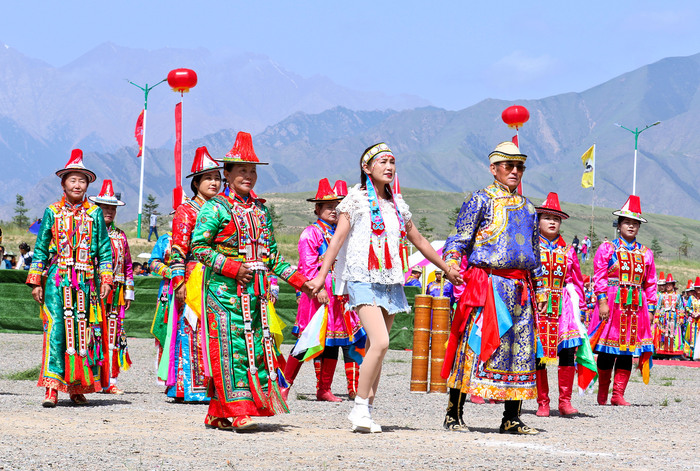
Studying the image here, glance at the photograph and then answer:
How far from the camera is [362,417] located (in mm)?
7184

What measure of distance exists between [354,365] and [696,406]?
3.96 m

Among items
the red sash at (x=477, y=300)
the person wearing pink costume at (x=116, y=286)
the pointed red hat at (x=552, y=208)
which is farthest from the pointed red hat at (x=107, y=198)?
the red sash at (x=477, y=300)

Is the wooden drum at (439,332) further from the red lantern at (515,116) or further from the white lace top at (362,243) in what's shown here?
the white lace top at (362,243)

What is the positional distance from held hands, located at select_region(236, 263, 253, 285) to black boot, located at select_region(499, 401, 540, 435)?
2.18 m

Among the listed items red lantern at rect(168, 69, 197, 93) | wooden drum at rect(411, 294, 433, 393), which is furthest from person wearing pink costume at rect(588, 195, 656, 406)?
red lantern at rect(168, 69, 197, 93)

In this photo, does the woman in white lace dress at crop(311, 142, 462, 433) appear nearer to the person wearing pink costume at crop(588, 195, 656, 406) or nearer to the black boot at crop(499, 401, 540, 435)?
the black boot at crop(499, 401, 540, 435)

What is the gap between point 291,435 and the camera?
275 inches

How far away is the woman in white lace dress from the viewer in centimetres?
722

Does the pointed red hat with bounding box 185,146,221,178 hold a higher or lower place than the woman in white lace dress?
higher

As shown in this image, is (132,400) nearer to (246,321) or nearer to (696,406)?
(246,321)

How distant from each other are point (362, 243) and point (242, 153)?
1076 millimetres

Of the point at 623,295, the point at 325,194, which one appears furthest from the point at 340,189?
the point at 623,295

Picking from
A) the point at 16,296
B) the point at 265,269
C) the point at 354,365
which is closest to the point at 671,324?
the point at 16,296

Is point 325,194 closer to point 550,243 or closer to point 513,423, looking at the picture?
point 550,243
